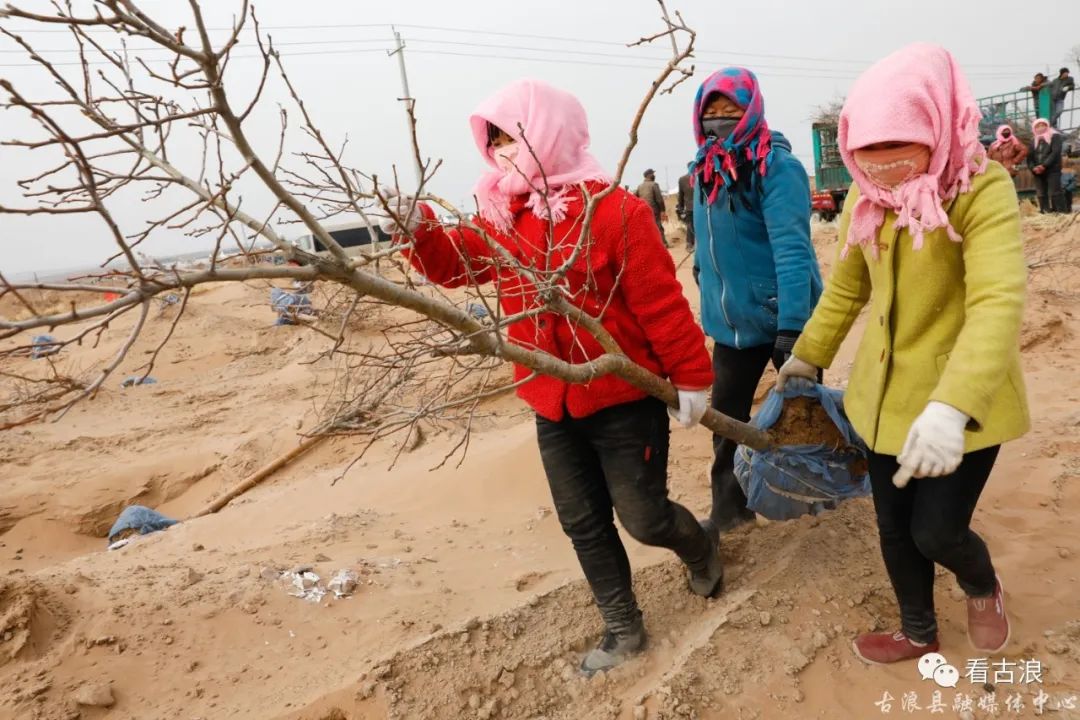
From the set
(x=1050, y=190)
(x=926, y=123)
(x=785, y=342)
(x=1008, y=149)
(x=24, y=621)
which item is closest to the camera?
(x=926, y=123)

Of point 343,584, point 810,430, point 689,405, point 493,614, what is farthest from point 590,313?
point 343,584

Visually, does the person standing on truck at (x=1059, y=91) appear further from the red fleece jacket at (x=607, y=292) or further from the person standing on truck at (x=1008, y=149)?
the red fleece jacket at (x=607, y=292)

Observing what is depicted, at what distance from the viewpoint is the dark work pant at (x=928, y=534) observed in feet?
5.90

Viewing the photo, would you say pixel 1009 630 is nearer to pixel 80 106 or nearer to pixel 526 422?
pixel 80 106

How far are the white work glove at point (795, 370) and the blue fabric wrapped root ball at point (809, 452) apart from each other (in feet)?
0.25

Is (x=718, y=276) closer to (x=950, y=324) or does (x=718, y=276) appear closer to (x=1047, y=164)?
(x=950, y=324)

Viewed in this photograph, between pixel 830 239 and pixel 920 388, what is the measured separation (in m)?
9.85

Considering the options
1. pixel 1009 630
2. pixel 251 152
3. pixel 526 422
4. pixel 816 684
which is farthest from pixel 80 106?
pixel 526 422

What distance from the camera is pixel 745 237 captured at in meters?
2.58

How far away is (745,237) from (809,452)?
83 cm

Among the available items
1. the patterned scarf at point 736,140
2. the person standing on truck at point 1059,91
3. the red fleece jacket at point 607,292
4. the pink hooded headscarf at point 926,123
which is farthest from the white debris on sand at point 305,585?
the person standing on truck at point 1059,91

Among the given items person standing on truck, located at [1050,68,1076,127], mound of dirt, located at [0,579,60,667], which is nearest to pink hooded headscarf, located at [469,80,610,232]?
mound of dirt, located at [0,579,60,667]

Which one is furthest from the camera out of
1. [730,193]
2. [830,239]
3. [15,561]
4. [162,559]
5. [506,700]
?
[830,239]

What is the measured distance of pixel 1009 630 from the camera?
2125mm
